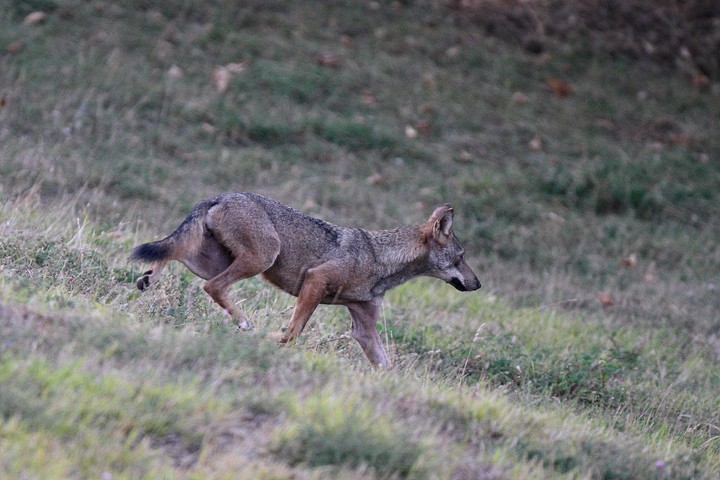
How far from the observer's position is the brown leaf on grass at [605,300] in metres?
11.5

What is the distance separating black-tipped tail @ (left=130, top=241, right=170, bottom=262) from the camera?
698cm

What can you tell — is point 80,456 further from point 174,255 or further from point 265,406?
point 174,255

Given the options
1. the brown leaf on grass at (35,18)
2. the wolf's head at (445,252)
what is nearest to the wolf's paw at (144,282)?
the wolf's head at (445,252)

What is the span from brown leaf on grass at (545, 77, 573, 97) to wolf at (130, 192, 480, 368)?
9.92 meters

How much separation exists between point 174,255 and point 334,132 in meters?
8.01

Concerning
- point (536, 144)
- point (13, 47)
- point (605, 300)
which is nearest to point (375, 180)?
point (536, 144)

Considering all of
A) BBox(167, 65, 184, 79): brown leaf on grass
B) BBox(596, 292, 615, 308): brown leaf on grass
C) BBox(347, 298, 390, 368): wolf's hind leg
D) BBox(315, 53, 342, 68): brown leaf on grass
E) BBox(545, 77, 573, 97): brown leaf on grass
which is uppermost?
BBox(347, 298, 390, 368): wolf's hind leg

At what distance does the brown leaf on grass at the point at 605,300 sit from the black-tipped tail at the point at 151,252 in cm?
614

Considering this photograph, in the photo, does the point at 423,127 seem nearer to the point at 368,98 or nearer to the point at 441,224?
the point at 368,98

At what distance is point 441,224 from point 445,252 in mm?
252

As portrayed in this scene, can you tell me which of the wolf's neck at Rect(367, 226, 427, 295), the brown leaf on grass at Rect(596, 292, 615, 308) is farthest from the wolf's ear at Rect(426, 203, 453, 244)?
the brown leaf on grass at Rect(596, 292, 615, 308)

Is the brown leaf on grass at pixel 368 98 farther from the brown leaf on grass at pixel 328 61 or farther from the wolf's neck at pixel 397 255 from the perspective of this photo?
the wolf's neck at pixel 397 255

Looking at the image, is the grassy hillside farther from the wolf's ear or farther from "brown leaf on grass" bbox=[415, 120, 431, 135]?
the wolf's ear

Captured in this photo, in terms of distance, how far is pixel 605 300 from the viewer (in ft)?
37.9
